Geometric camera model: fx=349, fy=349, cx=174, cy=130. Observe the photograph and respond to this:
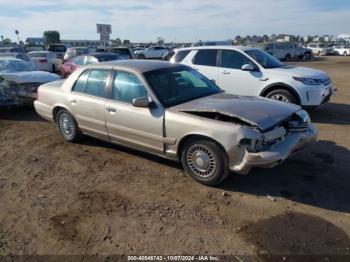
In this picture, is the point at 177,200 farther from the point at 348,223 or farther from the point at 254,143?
the point at 348,223

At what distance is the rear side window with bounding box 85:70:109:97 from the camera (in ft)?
19.3

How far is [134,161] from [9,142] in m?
3.04

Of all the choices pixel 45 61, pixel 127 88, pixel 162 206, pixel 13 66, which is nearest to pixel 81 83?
pixel 127 88

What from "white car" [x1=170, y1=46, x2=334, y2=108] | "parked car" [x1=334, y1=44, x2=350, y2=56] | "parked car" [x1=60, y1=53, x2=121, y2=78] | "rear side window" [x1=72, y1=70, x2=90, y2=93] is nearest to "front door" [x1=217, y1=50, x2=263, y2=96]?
"white car" [x1=170, y1=46, x2=334, y2=108]

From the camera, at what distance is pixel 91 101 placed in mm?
5984

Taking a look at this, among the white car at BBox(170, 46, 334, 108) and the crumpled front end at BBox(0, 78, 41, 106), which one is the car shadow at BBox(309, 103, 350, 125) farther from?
the crumpled front end at BBox(0, 78, 41, 106)

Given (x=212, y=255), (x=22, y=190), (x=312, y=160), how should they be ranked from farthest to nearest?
(x=312, y=160), (x=22, y=190), (x=212, y=255)

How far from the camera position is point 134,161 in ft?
19.1

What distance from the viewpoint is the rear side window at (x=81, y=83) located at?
20.5 ft

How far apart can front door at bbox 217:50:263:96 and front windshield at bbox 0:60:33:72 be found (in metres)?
5.95

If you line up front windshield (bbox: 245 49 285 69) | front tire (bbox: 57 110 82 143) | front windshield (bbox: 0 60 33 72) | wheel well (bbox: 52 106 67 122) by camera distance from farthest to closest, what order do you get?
front windshield (bbox: 0 60 33 72)
front windshield (bbox: 245 49 285 69)
wheel well (bbox: 52 106 67 122)
front tire (bbox: 57 110 82 143)

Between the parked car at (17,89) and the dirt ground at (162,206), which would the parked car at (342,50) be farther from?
the parked car at (17,89)

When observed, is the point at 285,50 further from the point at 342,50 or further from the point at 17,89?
the point at 17,89

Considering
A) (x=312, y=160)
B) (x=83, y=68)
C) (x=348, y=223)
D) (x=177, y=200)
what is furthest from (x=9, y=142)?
(x=348, y=223)
